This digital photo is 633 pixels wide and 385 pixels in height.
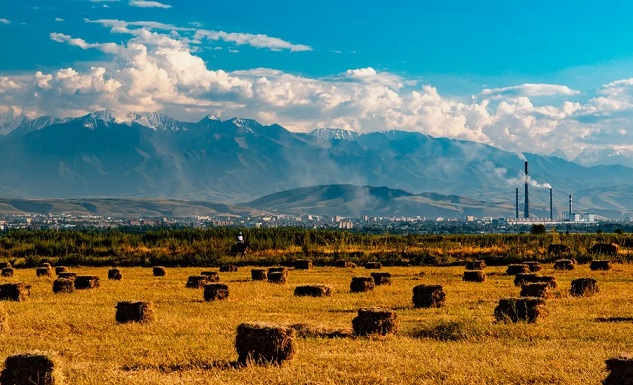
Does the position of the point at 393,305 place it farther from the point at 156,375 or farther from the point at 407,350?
the point at 156,375

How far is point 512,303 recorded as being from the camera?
22.4 m

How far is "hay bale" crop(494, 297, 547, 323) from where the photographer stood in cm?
2208

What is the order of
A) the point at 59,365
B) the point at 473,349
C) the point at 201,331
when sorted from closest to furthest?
1. the point at 59,365
2. the point at 473,349
3. the point at 201,331

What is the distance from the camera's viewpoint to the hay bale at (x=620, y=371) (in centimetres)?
1395

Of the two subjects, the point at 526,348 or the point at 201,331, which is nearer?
the point at 526,348

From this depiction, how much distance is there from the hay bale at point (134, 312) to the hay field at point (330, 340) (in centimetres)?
43

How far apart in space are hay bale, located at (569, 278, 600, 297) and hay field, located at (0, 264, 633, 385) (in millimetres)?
485

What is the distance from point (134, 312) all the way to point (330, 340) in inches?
234

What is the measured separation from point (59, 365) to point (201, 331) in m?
7.13

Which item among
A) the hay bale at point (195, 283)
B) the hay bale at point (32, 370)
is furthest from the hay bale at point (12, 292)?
the hay bale at point (32, 370)

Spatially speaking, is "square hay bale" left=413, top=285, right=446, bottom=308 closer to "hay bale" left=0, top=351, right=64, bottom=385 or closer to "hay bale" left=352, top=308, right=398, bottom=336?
"hay bale" left=352, top=308, right=398, bottom=336

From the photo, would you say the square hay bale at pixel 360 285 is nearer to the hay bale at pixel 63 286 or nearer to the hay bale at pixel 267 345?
the hay bale at pixel 63 286

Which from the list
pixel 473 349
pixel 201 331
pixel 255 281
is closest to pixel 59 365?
pixel 201 331

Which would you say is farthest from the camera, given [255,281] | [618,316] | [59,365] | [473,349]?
[255,281]
